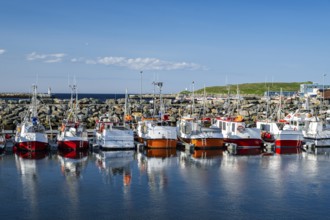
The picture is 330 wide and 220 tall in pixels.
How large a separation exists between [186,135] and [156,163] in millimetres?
9763

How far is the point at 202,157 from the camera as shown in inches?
1613

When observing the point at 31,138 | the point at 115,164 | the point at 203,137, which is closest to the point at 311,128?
the point at 203,137

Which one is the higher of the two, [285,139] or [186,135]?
[186,135]

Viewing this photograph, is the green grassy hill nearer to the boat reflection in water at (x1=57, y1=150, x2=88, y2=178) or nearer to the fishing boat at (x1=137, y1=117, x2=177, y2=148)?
the fishing boat at (x1=137, y1=117, x2=177, y2=148)

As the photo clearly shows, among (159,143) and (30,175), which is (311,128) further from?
(30,175)

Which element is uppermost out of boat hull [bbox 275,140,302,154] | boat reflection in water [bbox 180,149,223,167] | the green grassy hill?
the green grassy hill

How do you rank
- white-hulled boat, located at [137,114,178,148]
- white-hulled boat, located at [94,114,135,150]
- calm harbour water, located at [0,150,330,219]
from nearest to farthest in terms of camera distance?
calm harbour water, located at [0,150,330,219] < white-hulled boat, located at [94,114,135,150] < white-hulled boat, located at [137,114,178,148]

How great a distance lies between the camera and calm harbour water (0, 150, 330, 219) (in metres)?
24.0

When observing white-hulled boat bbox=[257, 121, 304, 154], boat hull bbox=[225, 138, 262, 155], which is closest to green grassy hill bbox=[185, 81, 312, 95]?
white-hulled boat bbox=[257, 121, 304, 154]

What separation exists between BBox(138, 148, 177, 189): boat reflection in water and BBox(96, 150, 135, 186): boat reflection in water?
41.4 inches

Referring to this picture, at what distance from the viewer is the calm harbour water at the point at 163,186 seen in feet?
78.7

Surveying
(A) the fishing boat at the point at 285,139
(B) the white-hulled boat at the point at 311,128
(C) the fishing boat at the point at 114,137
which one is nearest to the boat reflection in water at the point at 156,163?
(C) the fishing boat at the point at 114,137

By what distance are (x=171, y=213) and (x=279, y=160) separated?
18.9 metres

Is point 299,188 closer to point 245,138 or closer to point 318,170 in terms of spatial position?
point 318,170
